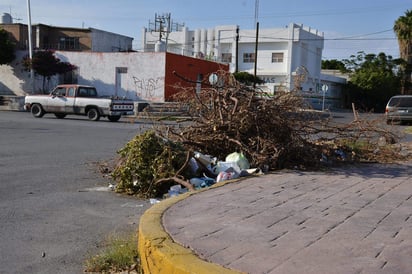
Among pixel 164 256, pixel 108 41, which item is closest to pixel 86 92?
pixel 164 256

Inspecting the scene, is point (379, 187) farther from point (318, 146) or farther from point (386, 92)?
point (386, 92)

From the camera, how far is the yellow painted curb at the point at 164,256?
11.1 ft

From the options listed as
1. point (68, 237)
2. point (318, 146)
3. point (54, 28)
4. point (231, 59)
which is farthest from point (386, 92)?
point (68, 237)

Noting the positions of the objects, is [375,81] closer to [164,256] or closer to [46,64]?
[46,64]

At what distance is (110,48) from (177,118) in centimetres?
4329

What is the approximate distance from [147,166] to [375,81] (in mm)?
56090

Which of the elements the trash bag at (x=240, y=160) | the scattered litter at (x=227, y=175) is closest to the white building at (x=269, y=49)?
the trash bag at (x=240, y=160)

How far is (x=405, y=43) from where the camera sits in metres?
58.4

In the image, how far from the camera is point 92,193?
287 inches

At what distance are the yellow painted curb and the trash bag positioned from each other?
356 cm

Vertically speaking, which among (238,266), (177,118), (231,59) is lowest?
(238,266)

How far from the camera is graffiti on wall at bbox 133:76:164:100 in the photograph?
3606 centimetres

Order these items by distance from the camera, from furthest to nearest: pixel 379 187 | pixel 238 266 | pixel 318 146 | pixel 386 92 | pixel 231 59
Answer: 1. pixel 231 59
2. pixel 386 92
3. pixel 318 146
4. pixel 379 187
5. pixel 238 266

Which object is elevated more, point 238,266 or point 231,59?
point 231,59
